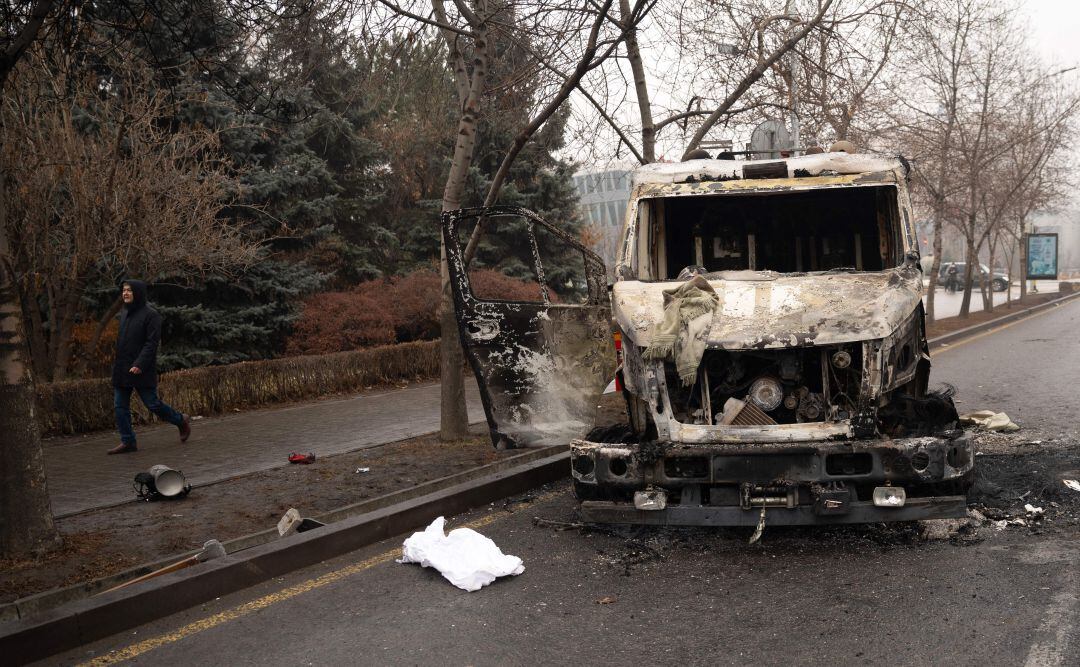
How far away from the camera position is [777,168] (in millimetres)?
7215

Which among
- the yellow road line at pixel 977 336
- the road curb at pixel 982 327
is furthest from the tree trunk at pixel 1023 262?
the yellow road line at pixel 977 336

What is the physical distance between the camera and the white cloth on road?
17.1 feet

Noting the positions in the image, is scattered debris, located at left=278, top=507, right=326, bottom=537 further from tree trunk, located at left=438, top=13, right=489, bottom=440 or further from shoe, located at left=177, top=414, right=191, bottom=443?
shoe, located at left=177, top=414, right=191, bottom=443

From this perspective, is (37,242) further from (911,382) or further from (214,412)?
(911,382)

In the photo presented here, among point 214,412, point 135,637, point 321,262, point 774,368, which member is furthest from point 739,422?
point 321,262

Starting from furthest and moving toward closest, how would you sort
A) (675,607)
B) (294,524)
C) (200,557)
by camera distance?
1. (294,524)
2. (200,557)
3. (675,607)

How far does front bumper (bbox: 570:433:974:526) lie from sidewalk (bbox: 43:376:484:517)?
446 centimetres

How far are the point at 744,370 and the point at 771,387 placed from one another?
0.25m

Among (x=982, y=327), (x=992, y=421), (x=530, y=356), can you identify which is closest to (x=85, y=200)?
(x=530, y=356)

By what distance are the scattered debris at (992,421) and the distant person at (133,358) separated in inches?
327

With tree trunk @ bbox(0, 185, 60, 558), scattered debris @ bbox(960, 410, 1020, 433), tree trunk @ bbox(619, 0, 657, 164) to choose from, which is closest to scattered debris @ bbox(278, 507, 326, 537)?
tree trunk @ bbox(0, 185, 60, 558)

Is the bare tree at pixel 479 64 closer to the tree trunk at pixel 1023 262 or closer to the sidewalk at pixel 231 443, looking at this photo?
the sidewalk at pixel 231 443

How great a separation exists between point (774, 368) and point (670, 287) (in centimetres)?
99

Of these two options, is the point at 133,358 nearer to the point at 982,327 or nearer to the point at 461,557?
Answer: the point at 461,557
